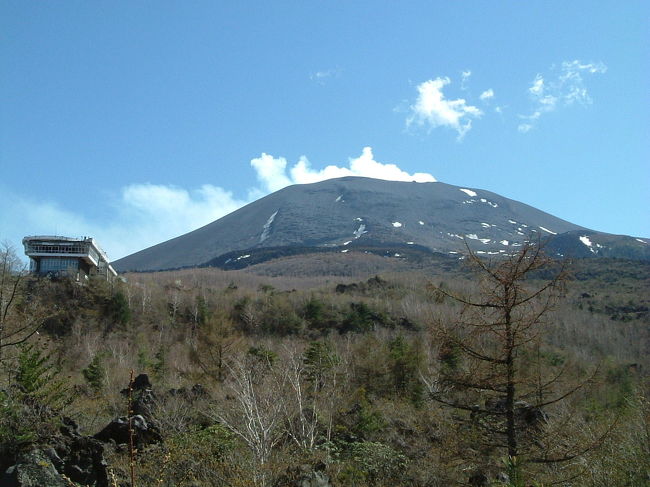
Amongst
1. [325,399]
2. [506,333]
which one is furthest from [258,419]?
[325,399]

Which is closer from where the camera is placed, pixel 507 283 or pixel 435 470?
pixel 507 283

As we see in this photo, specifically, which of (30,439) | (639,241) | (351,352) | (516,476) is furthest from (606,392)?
(639,241)

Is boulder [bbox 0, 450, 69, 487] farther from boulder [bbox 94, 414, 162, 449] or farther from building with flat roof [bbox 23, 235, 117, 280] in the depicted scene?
building with flat roof [bbox 23, 235, 117, 280]

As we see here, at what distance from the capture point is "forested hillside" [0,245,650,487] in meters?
11.4

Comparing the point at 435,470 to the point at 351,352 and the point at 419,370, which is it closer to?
the point at 419,370

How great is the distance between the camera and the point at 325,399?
27.1 metres

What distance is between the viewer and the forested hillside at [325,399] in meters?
11.4

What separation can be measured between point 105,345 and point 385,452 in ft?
133

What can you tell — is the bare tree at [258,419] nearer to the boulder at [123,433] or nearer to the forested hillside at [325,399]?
the forested hillside at [325,399]

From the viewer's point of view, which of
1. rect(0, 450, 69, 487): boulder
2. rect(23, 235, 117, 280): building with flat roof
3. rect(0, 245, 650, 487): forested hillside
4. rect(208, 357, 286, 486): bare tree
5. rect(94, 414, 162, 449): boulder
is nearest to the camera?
rect(0, 245, 650, 487): forested hillside

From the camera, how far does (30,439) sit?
1612cm

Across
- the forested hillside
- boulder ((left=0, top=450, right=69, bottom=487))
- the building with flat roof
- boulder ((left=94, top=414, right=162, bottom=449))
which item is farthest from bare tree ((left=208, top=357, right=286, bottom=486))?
the building with flat roof

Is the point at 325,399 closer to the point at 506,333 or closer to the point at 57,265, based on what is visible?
the point at 506,333

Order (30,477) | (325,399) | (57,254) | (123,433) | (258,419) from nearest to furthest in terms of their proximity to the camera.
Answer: (30,477)
(258,419)
(123,433)
(325,399)
(57,254)
